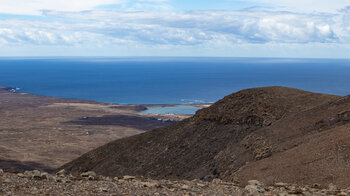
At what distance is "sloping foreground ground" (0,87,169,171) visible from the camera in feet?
169

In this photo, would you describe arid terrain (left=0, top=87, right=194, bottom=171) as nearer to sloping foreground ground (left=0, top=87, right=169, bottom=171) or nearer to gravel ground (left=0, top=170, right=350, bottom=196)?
sloping foreground ground (left=0, top=87, right=169, bottom=171)

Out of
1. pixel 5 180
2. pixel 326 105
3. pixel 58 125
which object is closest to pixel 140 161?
pixel 326 105

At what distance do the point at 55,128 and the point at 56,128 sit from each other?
203 mm

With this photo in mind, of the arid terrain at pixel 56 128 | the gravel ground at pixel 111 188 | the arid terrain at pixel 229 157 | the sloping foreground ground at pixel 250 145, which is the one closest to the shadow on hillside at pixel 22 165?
the arid terrain at pixel 56 128

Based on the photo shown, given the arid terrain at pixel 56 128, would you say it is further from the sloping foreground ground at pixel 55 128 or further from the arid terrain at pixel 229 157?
the arid terrain at pixel 229 157

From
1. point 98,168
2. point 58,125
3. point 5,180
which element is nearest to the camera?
point 5,180

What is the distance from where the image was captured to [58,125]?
264 feet

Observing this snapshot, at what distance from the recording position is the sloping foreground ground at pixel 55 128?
5138cm

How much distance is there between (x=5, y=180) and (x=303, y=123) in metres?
17.6

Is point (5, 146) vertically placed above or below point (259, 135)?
below

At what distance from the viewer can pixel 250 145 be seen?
22.9m

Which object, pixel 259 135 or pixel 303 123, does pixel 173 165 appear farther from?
pixel 303 123

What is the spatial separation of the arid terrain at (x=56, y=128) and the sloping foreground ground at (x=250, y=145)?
799 inches

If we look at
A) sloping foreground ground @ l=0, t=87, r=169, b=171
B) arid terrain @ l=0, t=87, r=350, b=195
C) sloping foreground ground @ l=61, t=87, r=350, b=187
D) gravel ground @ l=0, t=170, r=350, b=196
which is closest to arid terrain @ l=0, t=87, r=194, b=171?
sloping foreground ground @ l=0, t=87, r=169, b=171
